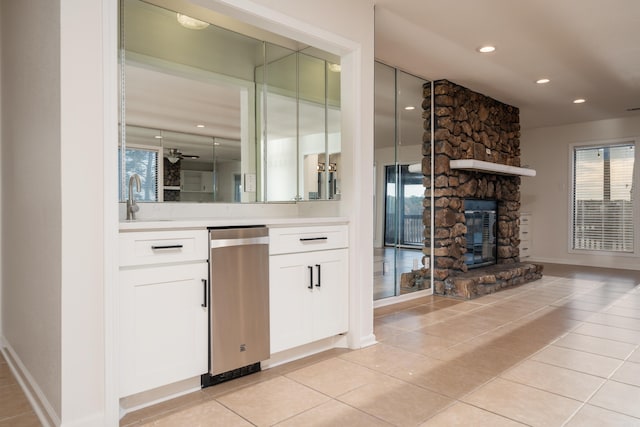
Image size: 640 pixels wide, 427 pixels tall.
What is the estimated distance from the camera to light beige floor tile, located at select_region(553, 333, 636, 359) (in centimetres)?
284

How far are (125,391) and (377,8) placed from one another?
3.00m

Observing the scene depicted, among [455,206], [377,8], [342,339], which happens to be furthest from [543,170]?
[342,339]

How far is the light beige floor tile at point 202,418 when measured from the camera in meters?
1.90

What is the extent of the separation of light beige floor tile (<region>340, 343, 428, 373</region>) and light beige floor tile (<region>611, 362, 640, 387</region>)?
111cm

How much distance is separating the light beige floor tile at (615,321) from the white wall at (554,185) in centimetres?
387

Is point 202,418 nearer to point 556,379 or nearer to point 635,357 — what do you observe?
point 556,379

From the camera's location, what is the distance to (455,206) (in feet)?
16.2

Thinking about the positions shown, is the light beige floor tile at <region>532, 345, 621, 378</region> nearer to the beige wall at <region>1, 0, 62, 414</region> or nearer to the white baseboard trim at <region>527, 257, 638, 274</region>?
the beige wall at <region>1, 0, 62, 414</region>

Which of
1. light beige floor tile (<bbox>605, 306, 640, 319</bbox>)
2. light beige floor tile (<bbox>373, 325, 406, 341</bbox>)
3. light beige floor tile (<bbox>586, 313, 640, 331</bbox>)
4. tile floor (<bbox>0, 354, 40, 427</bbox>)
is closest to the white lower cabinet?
light beige floor tile (<bbox>373, 325, 406, 341</bbox>)

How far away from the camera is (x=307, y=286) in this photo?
2703 mm

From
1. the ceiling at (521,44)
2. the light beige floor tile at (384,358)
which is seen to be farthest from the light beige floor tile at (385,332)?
the ceiling at (521,44)

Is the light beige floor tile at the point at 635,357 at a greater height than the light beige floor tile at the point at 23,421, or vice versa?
the light beige floor tile at the point at 23,421

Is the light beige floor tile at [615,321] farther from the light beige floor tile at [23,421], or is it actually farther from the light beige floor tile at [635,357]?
the light beige floor tile at [23,421]

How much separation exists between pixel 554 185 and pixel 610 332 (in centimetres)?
495
